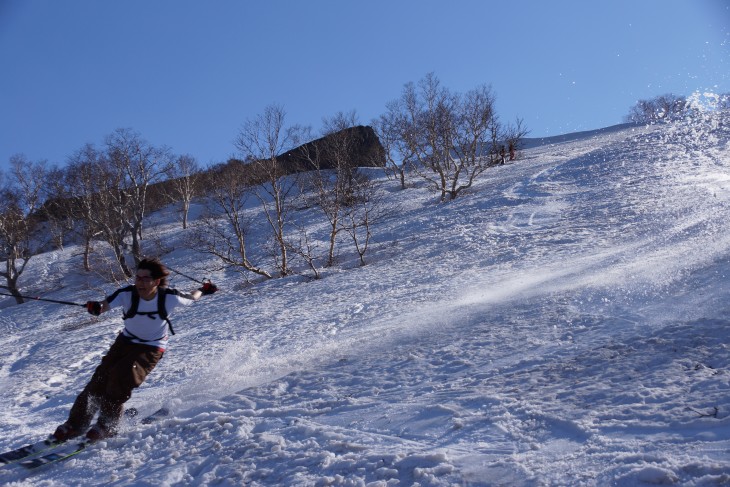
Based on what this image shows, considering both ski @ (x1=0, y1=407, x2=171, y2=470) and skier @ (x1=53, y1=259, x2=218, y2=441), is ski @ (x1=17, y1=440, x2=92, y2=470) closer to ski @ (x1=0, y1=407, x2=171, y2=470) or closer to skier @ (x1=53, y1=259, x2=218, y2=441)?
ski @ (x1=0, y1=407, x2=171, y2=470)

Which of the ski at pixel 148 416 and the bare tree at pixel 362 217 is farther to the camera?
the bare tree at pixel 362 217

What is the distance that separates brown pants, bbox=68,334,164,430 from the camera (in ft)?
15.8

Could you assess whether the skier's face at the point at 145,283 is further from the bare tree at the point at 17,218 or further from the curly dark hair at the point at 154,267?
the bare tree at the point at 17,218

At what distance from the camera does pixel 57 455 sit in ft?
14.4

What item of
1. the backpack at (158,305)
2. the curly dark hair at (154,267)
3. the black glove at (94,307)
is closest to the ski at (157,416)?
the backpack at (158,305)

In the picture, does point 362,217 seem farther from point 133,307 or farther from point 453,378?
point 133,307

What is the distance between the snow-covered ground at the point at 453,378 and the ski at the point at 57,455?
0.08 metres

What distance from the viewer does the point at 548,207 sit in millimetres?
20031

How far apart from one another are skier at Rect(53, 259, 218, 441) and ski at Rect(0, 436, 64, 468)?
8 cm

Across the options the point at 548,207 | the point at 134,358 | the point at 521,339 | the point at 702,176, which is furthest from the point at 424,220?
the point at 134,358

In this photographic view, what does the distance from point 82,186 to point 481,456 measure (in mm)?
31583

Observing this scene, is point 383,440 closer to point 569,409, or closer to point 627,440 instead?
point 569,409

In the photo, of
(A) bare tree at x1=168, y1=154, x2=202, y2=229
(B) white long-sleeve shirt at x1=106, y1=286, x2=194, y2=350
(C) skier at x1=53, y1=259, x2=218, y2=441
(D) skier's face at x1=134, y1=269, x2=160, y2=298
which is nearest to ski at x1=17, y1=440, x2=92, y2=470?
(C) skier at x1=53, y1=259, x2=218, y2=441

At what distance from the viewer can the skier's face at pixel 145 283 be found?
4.95 metres
